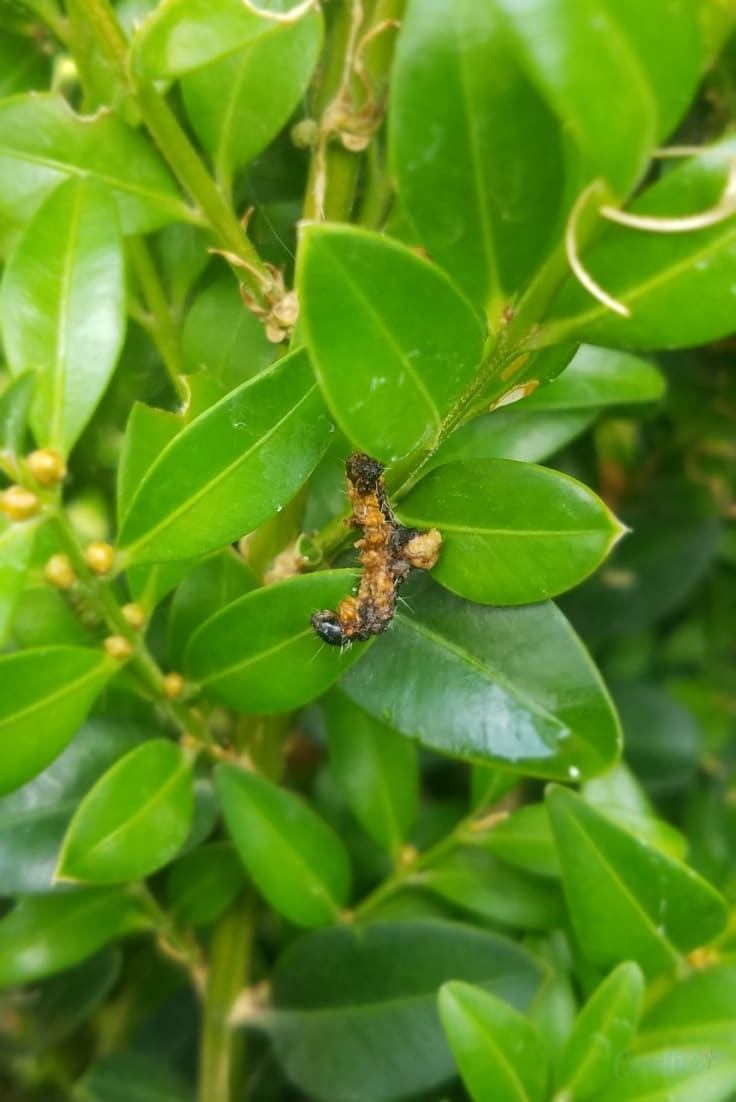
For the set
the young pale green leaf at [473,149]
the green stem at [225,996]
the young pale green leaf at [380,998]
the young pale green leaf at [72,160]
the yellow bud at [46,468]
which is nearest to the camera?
the young pale green leaf at [473,149]

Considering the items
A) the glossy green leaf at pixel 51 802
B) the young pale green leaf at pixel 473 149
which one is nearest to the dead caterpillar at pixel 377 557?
the young pale green leaf at pixel 473 149

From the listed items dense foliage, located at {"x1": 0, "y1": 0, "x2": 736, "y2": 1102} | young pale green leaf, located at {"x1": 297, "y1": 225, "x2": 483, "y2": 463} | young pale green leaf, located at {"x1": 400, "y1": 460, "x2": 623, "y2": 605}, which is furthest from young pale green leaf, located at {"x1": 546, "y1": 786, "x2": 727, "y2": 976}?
young pale green leaf, located at {"x1": 297, "y1": 225, "x2": 483, "y2": 463}

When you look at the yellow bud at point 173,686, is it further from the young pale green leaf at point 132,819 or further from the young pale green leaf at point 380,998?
the young pale green leaf at point 380,998

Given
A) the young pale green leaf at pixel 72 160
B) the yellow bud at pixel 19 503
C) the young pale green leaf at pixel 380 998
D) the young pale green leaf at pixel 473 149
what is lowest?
the young pale green leaf at pixel 380 998

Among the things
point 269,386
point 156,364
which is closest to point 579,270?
point 269,386

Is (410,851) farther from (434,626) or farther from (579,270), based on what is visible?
(579,270)

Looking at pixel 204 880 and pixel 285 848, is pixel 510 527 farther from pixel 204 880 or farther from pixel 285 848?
pixel 204 880
